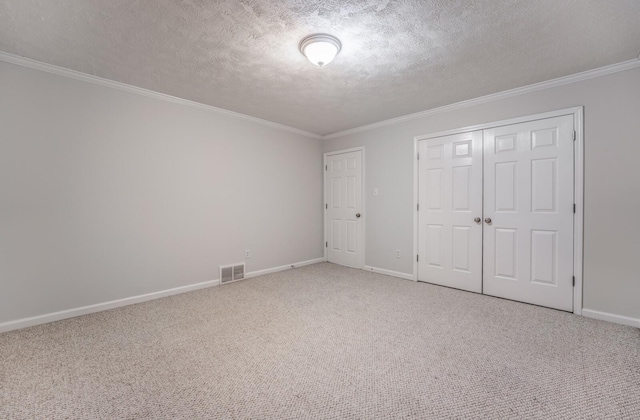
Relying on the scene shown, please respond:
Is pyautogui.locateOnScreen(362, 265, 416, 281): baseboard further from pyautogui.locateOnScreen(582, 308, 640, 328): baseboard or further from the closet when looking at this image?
pyautogui.locateOnScreen(582, 308, 640, 328): baseboard

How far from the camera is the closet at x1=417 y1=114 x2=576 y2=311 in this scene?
295 centimetres

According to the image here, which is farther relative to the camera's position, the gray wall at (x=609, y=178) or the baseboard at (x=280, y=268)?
the baseboard at (x=280, y=268)

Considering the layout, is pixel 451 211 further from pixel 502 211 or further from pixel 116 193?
pixel 116 193

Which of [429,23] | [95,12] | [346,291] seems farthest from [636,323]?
[95,12]

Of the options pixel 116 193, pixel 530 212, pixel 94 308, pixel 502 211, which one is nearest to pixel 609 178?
pixel 530 212

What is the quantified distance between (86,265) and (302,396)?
8.72ft

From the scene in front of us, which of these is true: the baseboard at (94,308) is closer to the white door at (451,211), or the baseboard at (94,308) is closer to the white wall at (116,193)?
the white wall at (116,193)

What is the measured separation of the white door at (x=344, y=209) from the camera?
15.8ft

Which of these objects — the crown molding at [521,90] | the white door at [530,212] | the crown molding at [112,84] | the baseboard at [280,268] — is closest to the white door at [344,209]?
the baseboard at [280,268]

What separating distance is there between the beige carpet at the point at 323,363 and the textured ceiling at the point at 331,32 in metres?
2.44

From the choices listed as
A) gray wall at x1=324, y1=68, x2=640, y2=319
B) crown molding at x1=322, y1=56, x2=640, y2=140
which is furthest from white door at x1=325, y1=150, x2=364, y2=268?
gray wall at x1=324, y1=68, x2=640, y2=319

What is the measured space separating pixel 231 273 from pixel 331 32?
3254mm

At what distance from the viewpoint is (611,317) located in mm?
2668

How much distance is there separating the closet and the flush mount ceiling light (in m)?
2.25
